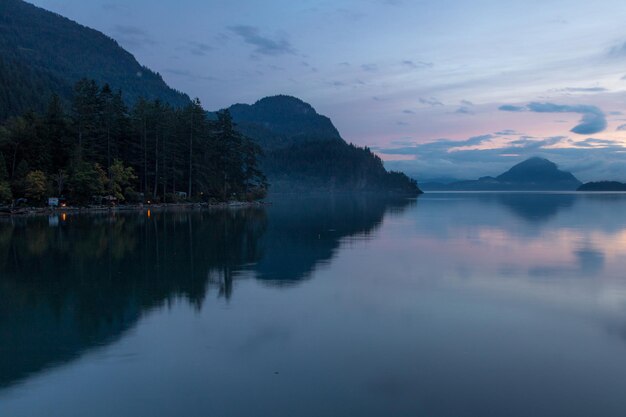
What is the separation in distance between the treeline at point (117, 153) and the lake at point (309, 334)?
40.9m

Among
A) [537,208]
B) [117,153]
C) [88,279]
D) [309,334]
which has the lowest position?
[309,334]

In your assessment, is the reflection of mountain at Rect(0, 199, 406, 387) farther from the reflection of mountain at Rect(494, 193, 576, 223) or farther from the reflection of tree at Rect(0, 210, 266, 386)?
the reflection of mountain at Rect(494, 193, 576, 223)

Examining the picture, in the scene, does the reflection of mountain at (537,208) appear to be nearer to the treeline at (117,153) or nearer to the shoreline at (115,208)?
the shoreline at (115,208)

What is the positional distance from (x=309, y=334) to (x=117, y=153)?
7237 centimetres

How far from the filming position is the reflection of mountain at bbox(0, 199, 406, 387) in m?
13.3

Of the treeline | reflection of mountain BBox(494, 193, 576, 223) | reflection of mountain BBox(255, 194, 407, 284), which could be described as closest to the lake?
reflection of mountain BBox(255, 194, 407, 284)

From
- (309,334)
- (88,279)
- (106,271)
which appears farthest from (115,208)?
(309,334)

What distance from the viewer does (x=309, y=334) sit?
13680 mm

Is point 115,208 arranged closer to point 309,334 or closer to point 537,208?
point 309,334

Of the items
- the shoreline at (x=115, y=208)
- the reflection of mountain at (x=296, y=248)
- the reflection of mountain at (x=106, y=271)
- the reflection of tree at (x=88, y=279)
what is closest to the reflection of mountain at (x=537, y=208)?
the reflection of mountain at (x=296, y=248)

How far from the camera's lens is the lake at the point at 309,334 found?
9.56m

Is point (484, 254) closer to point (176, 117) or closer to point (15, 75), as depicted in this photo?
point (176, 117)

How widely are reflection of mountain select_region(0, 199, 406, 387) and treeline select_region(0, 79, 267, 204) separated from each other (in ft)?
76.7

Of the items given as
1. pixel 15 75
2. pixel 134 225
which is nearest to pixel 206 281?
pixel 134 225
